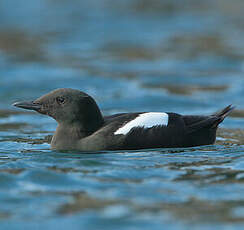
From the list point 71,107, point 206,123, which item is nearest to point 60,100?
point 71,107

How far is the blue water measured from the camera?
5.25 meters

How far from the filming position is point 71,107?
7.37 m

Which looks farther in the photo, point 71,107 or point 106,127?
point 71,107

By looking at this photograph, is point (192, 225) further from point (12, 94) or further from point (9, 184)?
point (12, 94)

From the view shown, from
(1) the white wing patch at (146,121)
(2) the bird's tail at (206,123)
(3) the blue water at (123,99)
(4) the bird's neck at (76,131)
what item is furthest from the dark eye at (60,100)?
(2) the bird's tail at (206,123)

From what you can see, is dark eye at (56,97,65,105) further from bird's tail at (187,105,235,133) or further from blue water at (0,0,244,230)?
bird's tail at (187,105,235,133)


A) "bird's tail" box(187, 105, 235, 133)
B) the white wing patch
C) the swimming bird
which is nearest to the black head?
the swimming bird

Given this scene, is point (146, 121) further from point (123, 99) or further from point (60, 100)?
point (123, 99)

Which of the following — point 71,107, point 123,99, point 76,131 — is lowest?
point 76,131

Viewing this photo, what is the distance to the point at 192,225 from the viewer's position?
4.84 metres

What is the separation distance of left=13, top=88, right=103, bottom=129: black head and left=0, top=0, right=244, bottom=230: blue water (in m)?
0.45

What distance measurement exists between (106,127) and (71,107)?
0.50 m

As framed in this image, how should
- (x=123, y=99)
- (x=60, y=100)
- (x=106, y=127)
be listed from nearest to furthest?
1. (x=106, y=127)
2. (x=60, y=100)
3. (x=123, y=99)

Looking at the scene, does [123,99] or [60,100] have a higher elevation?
[123,99]
